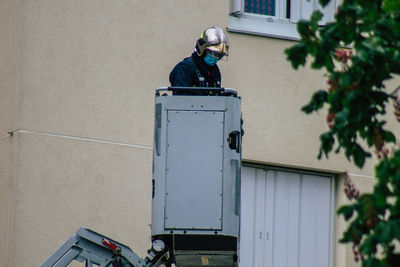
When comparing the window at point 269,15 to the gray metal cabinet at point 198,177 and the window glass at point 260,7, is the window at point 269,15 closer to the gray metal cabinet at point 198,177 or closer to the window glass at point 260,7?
the window glass at point 260,7

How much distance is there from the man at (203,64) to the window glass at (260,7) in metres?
3.59

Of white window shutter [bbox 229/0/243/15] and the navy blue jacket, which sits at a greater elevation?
white window shutter [bbox 229/0/243/15]

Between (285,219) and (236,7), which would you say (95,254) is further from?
(236,7)

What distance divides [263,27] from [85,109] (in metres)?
2.56

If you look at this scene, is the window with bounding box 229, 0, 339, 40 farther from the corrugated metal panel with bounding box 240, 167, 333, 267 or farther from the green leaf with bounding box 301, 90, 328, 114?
the green leaf with bounding box 301, 90, 328, 114

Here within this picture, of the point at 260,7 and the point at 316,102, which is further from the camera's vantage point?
the point at 260,7

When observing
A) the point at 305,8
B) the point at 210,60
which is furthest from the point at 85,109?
the point at 305,8

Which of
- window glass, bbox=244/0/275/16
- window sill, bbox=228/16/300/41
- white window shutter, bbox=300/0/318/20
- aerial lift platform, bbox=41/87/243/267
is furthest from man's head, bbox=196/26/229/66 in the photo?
white window shutter, bbox=300/0/318/20

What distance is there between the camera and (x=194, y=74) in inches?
510

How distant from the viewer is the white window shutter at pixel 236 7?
53.5 feet

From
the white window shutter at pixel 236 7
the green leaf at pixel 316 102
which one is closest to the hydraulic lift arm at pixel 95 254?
the green leaf at pixel 316 102

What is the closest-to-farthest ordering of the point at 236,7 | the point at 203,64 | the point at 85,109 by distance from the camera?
the point at 203,64 → the point at 85,109 → the point at 236,7

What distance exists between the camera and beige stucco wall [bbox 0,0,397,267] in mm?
15000

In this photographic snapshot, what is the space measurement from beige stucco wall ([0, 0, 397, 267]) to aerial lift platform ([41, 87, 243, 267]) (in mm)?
3309
